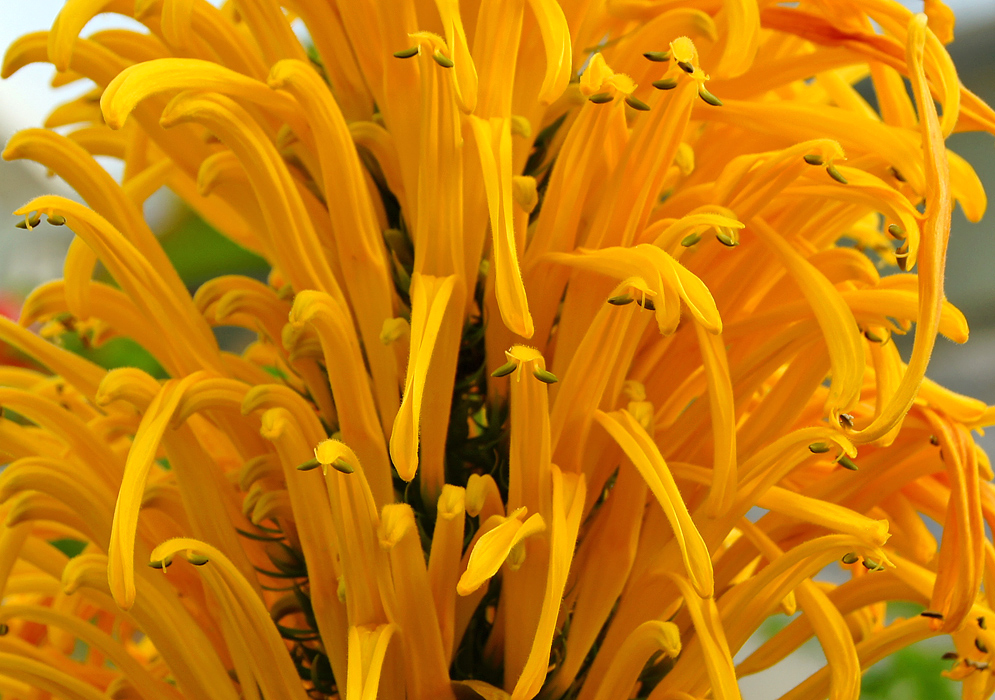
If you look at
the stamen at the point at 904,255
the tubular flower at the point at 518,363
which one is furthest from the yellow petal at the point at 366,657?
the stamen at the point at 904,255

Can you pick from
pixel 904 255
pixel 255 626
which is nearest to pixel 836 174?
pixel 904 255

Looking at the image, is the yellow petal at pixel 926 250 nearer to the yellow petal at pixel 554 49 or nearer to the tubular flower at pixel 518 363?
the tubular flower at pixel 518 363

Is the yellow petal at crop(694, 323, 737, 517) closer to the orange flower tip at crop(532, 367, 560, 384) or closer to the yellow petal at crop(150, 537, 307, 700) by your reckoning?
the orange flower tip at crop(532, 367, 560, 384)

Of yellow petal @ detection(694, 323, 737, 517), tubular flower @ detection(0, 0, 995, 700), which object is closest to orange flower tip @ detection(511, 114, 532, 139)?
tubular flower @ detection(0, 0, 995, 700)

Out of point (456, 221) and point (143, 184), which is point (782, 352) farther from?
point (143, 184)

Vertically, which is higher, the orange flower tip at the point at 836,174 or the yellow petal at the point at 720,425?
the orange flower tip at the point at 836,174

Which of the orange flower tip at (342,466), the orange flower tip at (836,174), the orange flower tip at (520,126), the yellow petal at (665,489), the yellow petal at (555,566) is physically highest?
the orange flower tip at (520,126)

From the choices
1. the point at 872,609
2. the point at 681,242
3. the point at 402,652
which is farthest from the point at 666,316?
the point at 872,609

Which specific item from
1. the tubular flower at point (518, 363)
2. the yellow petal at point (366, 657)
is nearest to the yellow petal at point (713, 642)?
the tubular flower at point (518, 363)
